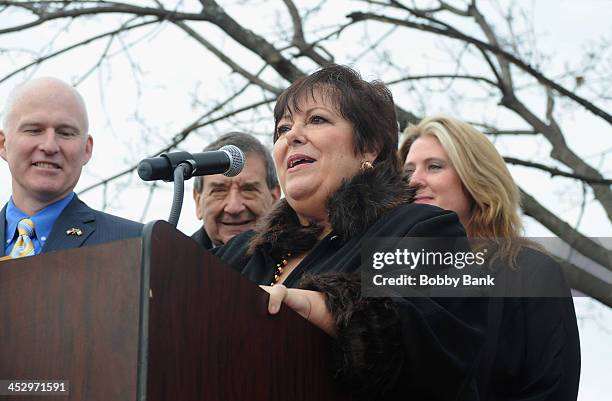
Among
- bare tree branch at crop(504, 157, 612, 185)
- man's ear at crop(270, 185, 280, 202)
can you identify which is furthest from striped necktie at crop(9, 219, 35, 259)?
Result: bare tree branch at crop(504, 157, 612, 185)

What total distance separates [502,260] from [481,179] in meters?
0.45

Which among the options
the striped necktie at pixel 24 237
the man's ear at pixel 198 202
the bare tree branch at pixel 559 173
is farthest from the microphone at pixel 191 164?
the bare tree branch at pixel 559 173

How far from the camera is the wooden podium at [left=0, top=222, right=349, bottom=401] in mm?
1876

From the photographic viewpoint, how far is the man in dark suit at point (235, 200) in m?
4.59

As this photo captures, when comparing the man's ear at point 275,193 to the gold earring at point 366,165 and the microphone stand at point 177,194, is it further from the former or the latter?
the microphone stand at point 177,194

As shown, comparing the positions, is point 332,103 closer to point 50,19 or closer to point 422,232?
point 422,232

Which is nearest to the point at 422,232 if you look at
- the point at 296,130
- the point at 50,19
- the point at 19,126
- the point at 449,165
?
the point at 296,130

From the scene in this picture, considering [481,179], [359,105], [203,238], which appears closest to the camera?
[359,105]

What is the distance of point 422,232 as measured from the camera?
8.78 feet

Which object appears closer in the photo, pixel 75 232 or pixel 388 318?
pixel 388 318

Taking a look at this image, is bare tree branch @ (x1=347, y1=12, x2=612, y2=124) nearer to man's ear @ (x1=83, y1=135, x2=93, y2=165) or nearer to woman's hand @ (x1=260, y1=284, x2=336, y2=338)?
man's ear @ (x1=83, y1=135, x2=93, y2=165)

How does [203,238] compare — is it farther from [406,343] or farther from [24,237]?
[406,343]

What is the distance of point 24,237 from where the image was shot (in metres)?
Answer: 3.54

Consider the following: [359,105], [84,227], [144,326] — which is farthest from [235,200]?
[144,326]
